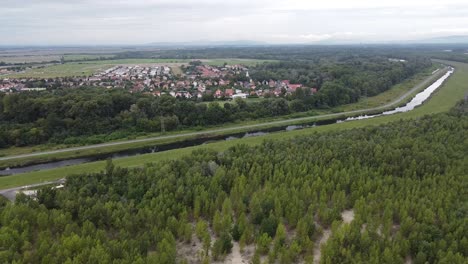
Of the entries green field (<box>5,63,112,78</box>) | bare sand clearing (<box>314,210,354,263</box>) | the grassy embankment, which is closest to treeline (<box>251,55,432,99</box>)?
the grassy embankment

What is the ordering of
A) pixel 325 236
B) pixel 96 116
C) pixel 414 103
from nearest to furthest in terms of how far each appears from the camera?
pixel 325 236, pixel 96 116, pixel 414 103

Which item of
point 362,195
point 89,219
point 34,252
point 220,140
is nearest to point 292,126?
point 220,140

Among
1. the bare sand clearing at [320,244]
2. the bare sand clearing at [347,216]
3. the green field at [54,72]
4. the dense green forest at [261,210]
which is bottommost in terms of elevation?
the bare sand clearing at [320,244]

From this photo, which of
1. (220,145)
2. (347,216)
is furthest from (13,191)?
(347,216)

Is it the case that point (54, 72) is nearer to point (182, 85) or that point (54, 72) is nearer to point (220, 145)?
point (182, 85)

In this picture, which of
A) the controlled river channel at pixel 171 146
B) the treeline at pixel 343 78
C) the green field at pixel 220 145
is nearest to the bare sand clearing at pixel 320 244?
the green field at pixel 220 145

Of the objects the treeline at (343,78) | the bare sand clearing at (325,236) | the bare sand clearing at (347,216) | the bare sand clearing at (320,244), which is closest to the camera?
the bare sand clearing at (320,244)

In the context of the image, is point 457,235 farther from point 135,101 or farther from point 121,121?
point 135,101

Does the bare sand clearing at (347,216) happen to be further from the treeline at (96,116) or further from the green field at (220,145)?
the treeline at (96,116)

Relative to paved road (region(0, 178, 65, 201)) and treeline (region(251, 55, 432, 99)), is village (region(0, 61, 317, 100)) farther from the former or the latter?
paved road (region(0, 178, 65, 201))
